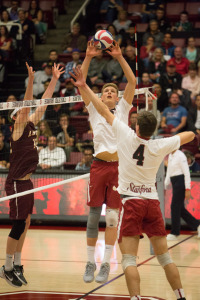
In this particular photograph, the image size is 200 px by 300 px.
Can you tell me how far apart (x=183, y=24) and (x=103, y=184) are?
11.1m

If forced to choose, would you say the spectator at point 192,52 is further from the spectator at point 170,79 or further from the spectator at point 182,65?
the spectator at point 170,79

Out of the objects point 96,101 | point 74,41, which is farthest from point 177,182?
point 74,41

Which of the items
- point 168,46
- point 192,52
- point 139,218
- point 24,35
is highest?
point 24,35

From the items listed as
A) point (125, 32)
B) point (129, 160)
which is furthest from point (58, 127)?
point (129, 160)

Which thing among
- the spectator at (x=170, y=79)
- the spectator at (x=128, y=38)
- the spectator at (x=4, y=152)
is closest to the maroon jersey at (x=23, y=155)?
the spectator at (x=4, y=152)

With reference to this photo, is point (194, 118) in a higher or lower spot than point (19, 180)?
lower

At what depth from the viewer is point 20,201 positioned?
299 inches

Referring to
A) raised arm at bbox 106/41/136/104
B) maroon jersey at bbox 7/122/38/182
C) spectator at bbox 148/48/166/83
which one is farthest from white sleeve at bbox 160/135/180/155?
spectator at bbox 148/48/166/83

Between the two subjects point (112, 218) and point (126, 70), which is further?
point (112, 218)

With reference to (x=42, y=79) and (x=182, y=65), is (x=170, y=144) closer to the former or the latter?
(x=182, y=65)

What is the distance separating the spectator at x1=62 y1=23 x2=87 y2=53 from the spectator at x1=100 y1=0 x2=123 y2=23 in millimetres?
1051

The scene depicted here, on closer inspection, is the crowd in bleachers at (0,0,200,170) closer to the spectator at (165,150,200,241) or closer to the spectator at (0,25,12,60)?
the spectator at (0,25,12,60)

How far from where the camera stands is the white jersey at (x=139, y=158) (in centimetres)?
605

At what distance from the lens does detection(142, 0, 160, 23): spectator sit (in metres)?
18.1
